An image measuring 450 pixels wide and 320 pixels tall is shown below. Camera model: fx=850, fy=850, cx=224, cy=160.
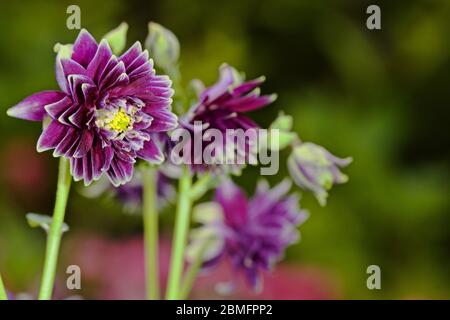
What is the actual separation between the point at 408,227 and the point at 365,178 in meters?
0.11

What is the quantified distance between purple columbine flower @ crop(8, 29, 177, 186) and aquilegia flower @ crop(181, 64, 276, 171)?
0.12 feet

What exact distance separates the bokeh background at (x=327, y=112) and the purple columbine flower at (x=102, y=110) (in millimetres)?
821

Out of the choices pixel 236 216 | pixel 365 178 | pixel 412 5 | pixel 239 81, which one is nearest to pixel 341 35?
pixel 412 5

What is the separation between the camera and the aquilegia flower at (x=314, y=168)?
588 millimetres

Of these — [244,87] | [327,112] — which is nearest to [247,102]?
[244,87]

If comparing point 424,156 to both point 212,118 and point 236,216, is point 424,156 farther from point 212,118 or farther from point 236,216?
point 212,118

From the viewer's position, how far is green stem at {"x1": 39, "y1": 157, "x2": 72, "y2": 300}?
18.8 inches

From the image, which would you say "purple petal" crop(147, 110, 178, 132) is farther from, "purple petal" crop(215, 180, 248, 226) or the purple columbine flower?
"purple petal" crop(215, 180, 248, 226)

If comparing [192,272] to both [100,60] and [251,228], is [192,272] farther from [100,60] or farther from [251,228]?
[100,60]

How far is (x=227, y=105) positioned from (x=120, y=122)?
3.1 inches

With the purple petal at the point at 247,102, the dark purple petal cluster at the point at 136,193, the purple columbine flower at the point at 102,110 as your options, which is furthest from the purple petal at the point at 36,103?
the dark purple petal cluster at the point at 136,193

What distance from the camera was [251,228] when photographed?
68 centimetres

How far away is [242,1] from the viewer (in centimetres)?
165

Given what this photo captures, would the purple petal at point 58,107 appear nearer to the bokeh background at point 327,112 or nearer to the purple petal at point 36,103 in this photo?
the purple petal at point 36,103
